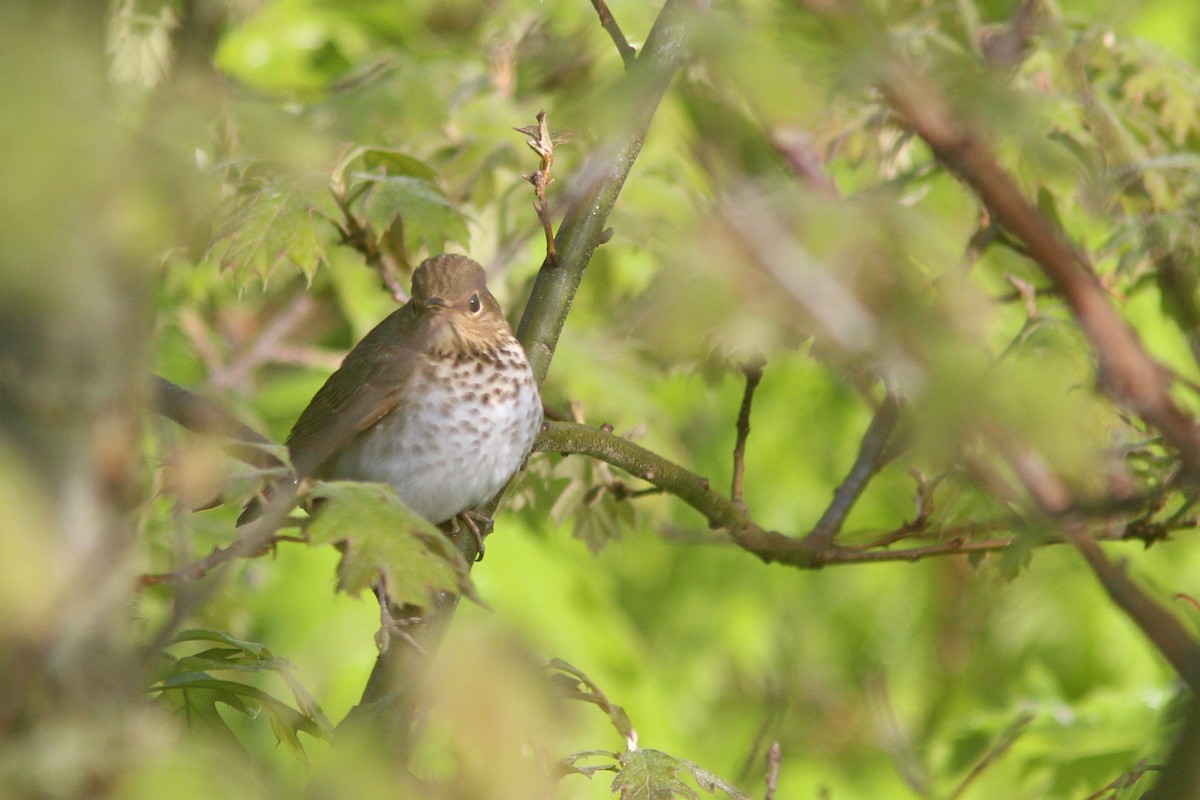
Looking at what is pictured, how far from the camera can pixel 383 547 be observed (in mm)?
1183

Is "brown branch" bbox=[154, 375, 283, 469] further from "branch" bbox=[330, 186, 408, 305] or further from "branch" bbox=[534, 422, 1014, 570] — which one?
"branch" bbox=[330, 186, 408, 305]

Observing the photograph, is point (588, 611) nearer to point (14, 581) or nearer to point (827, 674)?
point (827, 674)

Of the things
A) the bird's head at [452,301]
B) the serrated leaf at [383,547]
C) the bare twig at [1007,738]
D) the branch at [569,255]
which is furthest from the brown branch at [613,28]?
the bare twig at [1007,738]

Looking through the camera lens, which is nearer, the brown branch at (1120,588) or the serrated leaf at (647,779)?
the brown branch at (1120,588)

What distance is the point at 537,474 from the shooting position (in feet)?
8.47

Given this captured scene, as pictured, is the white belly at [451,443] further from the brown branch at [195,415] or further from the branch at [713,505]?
the brown branch at [195,415]

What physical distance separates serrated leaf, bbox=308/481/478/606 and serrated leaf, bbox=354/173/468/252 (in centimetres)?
108

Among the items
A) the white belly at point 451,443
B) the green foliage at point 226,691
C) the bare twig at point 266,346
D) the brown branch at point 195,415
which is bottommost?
the bare twig at point 266,346

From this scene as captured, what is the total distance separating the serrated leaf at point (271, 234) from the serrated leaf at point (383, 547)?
3.07ft

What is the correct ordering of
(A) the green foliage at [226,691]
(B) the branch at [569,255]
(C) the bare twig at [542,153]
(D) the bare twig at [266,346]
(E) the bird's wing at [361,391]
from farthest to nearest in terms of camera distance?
(D) the bare twig at [266,346], (E) the bird's wing at [361,391], (C) the bare twig at [542,153], (B) the branch at [569,255], (A) the green foliage at [226,691]

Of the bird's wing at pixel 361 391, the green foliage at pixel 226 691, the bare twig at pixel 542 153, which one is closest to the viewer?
the green foliage at pixel 226 691

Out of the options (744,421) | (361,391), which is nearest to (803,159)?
(744,421)

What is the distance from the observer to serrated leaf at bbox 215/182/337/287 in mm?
2102

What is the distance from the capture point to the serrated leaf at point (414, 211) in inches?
88.5
